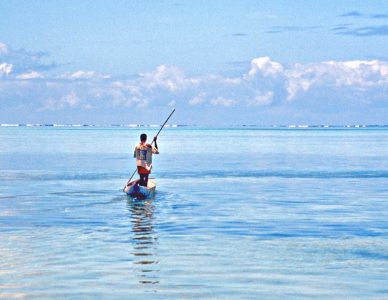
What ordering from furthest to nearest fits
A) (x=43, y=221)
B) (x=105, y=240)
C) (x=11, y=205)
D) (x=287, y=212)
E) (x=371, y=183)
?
(x=371, y=183), (x=11, y=205), (x=287, y=212), (x=43, y=221), (x=105, y=240)

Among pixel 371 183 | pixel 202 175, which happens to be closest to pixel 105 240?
pixel 371 183

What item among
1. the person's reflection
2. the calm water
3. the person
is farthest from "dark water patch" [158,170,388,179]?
the person's reflection

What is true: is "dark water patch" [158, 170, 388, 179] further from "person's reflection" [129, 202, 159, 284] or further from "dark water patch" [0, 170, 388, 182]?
"person's reflection" [129, 202, 159, 284]

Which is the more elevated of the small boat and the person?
the person

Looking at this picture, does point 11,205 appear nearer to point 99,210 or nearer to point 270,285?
point 99,210

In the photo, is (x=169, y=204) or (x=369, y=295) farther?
(x=169, y=204)

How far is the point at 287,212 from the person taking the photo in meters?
29.2

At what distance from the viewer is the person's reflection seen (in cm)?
1689

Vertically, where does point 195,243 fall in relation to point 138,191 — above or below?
below

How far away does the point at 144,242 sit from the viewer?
69.6 feet

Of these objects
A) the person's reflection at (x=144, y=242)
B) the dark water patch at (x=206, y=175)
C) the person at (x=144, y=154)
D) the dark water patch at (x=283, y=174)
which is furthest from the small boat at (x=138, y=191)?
the dark water patch at (x=283, y=174)

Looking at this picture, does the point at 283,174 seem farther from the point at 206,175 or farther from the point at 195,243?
the point at 195,243

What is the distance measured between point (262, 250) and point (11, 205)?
15625mm

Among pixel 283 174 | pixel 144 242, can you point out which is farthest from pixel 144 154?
pixel 283 174
